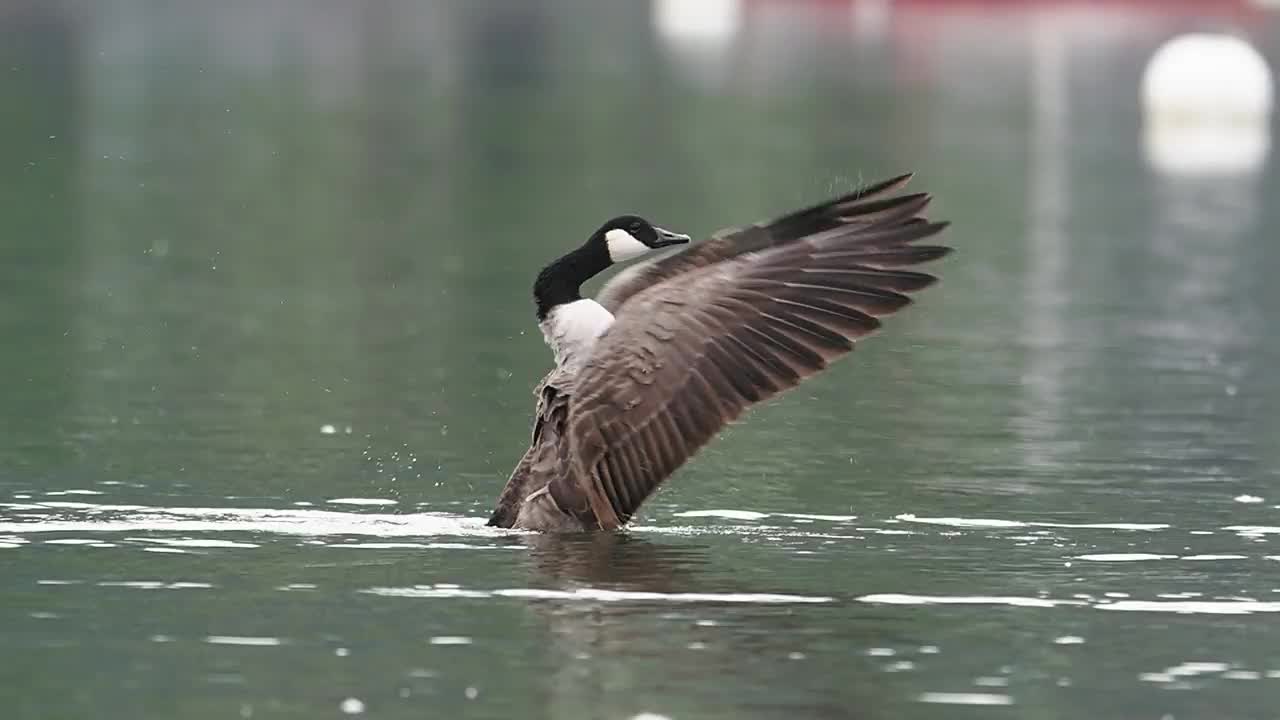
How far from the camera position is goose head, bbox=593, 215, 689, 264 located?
14.9 metres

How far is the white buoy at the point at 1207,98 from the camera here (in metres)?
52.7

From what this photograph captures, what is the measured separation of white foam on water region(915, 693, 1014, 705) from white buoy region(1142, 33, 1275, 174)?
128 ft

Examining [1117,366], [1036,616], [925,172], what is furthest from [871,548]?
[925,172]

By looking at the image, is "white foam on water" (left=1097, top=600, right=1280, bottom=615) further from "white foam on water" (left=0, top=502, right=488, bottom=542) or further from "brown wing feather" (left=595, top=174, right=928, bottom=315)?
"white foam on water" (left=0, top=502, right=488, bottom=542)

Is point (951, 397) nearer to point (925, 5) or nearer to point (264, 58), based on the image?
Result: point (264, 58)

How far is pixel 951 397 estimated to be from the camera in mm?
21078

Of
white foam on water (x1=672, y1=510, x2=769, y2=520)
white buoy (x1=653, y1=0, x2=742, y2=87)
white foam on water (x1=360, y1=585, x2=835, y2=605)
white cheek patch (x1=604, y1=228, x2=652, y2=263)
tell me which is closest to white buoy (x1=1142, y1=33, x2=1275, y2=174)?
white buoy (x1=653, y1=0, x2=742, y2=87)

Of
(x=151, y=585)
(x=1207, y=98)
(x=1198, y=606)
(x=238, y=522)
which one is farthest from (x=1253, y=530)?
(x=1207, y=98)

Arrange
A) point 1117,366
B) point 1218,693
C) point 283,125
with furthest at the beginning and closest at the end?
1. point 283,125
2. point 1117,366
3. point 1218,693

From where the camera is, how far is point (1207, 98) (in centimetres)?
5550

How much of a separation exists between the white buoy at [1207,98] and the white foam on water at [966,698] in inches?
1542

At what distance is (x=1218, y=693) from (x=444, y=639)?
9.43 ft

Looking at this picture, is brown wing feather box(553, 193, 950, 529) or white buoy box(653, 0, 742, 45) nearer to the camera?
brown wing feather box(553, 193, 950, 529)

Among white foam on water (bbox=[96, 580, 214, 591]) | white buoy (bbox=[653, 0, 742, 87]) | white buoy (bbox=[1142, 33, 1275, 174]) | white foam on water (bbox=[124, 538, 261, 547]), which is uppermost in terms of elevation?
white buoy (bbox=[653, 0, 742, 87])
